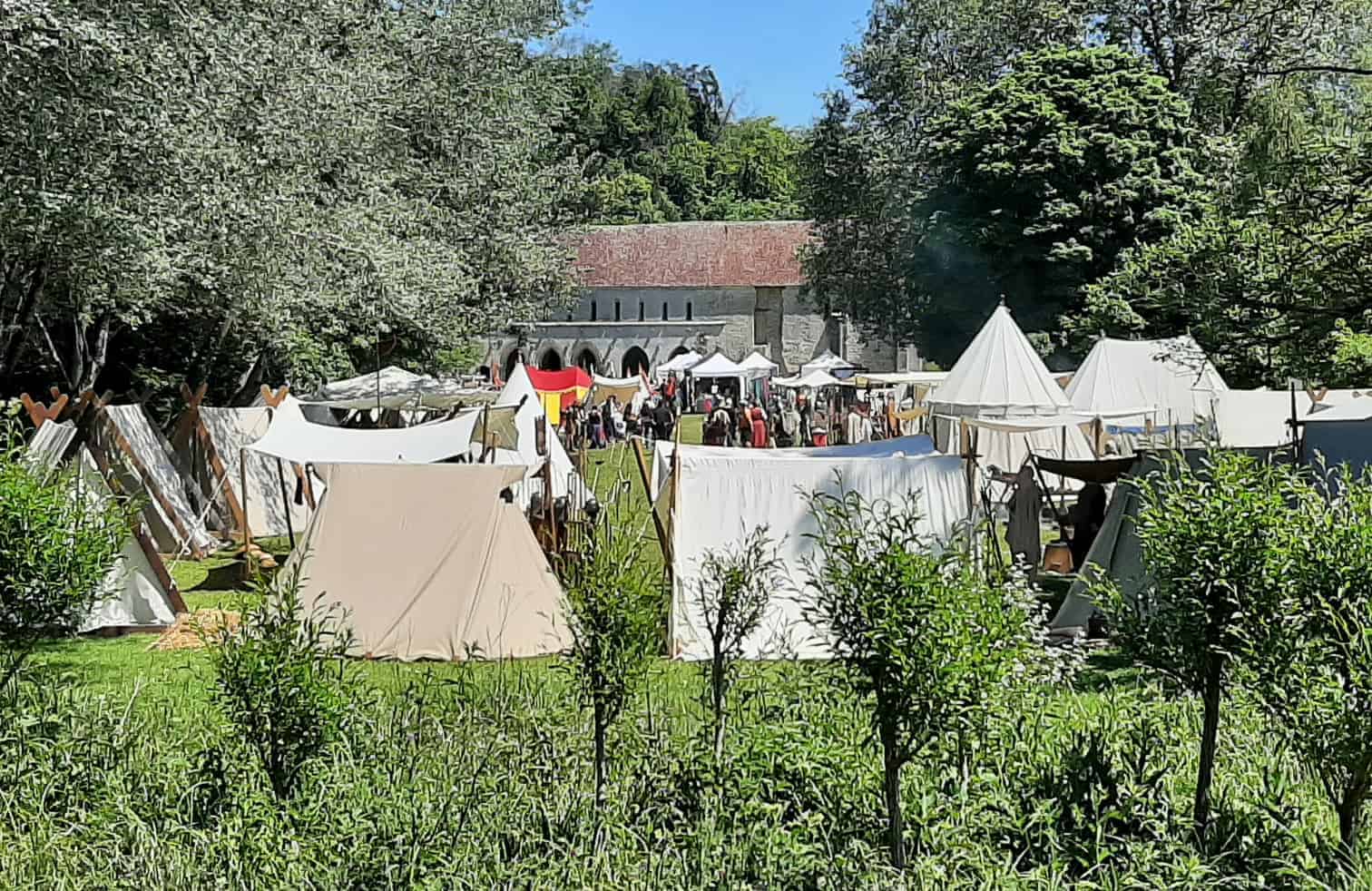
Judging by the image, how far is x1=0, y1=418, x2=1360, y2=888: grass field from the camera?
16.3 ft

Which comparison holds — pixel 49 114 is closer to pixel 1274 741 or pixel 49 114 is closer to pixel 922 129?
pixel 1274 741

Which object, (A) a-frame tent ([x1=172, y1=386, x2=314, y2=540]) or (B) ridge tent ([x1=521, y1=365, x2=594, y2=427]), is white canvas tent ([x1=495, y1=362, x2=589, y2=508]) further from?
(B) ridge tent ([x1=521, y1=365, x2=594, y2=427])

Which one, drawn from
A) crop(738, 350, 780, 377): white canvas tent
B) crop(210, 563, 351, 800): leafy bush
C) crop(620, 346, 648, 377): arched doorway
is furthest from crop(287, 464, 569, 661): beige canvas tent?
crop(620, 346, 648, 377): arched doorway

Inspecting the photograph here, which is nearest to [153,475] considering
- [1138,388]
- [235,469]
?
[235,469]

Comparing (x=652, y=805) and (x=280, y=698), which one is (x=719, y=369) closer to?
(x=652, y=805)

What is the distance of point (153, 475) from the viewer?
14352mm

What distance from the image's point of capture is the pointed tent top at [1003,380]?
1512 cm

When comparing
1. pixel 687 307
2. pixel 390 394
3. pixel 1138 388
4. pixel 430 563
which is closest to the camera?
pixel 430 563

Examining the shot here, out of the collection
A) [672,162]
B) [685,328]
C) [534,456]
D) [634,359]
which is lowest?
[534,456]

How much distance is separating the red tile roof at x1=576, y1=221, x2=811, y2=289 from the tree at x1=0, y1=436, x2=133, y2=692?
Result: 51.9m

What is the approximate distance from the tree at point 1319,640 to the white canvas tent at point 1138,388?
12392 millimetres

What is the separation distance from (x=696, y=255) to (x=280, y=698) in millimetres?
55229

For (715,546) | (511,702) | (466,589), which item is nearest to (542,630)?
(466,589)

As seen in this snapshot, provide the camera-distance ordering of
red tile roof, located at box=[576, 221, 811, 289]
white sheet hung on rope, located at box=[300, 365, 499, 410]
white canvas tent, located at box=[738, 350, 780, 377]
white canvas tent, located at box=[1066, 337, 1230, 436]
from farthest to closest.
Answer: red tile roof, located at box=[576, 221, 811, 289], white canvas tent, located at box=[738, 350, 780, 377], white sheet hung on rope, located at box=[300, 365, 499, 410], white canvas tent, located at box=[1066, 337, 1230, 436]
